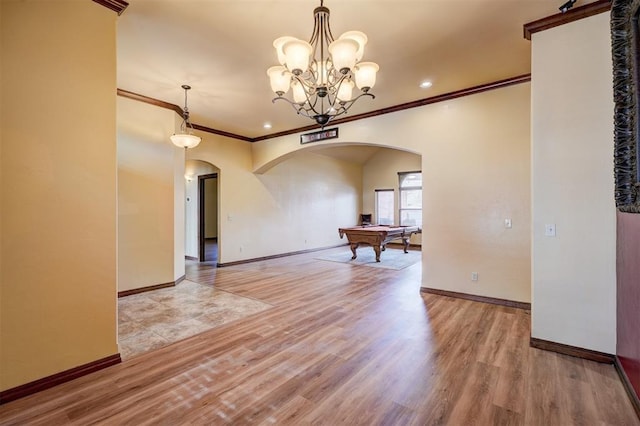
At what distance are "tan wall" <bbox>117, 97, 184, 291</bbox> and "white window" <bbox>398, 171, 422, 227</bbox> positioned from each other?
7562 millimetres

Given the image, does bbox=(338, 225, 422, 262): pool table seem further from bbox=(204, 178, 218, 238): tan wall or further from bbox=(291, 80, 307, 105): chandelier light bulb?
bbox=(204, 178, 218, 238): tan wall

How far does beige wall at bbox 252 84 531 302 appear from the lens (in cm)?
394

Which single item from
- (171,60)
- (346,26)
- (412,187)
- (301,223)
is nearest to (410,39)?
(346,26)

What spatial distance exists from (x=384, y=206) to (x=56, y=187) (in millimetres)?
9882

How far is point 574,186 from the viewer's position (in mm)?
2643

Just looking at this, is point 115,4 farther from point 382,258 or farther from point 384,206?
point 384,206

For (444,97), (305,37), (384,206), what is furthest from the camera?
(384,206)

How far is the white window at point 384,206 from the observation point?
35.5 feet

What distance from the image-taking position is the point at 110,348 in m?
2.51

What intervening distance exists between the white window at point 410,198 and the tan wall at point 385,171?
145 millimetres

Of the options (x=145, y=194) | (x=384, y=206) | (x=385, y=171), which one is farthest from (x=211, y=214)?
(x=145, y=194)

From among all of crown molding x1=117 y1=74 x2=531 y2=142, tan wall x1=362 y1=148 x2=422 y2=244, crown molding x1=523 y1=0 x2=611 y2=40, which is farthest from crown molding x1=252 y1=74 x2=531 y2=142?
tan wall x1=362 y1=148 x2=422 y2=244

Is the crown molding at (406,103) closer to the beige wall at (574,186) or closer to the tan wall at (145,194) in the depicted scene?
the tan wall at (145,194)

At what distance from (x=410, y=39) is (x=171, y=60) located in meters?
2.74
